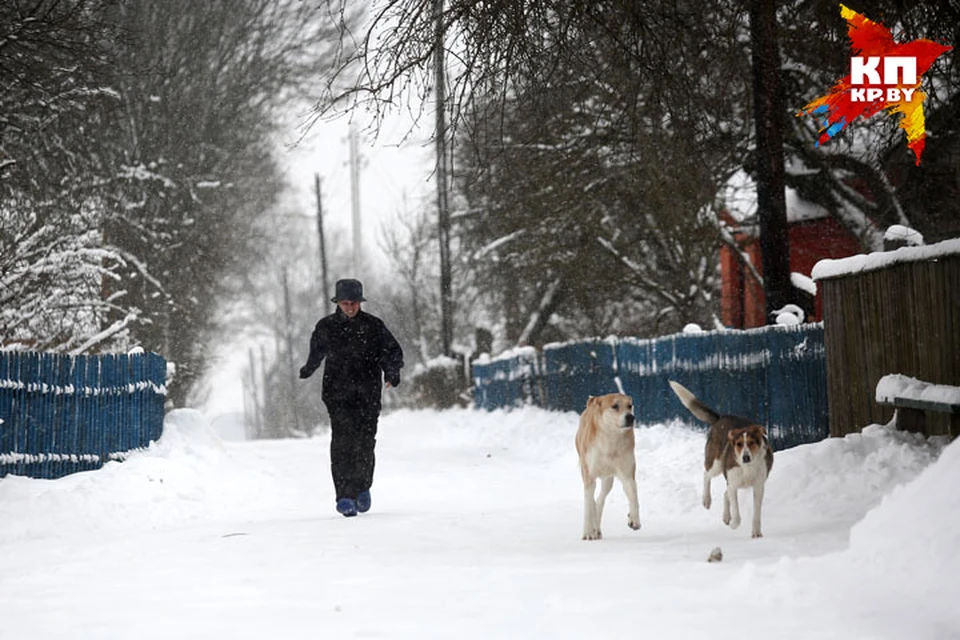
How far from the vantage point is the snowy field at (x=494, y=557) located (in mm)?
4613

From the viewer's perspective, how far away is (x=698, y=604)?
15.9ft

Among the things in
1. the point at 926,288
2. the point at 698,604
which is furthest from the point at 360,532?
the point at 926,288

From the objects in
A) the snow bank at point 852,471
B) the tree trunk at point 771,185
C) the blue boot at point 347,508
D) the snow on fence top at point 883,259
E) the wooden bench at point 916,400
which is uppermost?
the tree trunk at point 771,185

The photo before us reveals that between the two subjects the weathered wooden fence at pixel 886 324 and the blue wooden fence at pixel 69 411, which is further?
the blue wooden fence at pixel 69 411

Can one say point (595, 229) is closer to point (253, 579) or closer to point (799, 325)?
point (799, 325)

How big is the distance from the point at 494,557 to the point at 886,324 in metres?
3.97

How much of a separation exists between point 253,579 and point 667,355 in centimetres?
961

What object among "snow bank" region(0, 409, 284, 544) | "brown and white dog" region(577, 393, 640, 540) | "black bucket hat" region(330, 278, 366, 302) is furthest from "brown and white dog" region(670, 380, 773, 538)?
"snow bank" region(0, 409, 284, 544)

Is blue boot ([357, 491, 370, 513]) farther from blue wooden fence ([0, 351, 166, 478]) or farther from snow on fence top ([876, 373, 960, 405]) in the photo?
snow on fence top ([876, 373, 960, 405])

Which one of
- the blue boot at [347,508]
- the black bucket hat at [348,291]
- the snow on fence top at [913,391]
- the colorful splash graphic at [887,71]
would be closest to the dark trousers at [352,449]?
the blue boot at [347,508]

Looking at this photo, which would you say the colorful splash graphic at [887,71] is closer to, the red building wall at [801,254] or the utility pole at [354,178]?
the red building wall at [801,254]

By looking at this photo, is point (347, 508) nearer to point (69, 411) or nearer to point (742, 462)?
point (69, 411)

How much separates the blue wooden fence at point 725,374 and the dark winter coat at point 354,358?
444 centimetres

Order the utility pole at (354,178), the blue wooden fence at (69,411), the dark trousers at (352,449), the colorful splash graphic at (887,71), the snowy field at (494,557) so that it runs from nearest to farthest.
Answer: the snowy field at (494,557) < the dark trousers at (352,449) < the colorful splash graphic at (887,71) < the blue wooden fence at (69,411) < the utility pole at (354,178)
